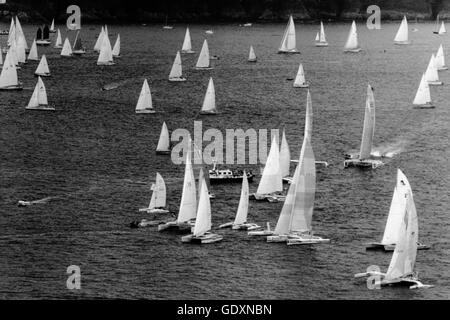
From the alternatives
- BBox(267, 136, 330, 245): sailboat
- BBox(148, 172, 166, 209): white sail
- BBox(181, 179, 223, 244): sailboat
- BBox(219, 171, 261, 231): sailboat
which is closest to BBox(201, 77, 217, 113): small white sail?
BBox(148, 172, 166, 209): white sail

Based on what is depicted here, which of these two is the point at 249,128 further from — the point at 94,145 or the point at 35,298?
the point at 35,298

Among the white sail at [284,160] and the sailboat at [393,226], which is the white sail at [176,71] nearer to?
the white sail at [284,160]

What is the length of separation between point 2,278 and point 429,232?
33.3 meters

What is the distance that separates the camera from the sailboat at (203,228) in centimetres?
9944

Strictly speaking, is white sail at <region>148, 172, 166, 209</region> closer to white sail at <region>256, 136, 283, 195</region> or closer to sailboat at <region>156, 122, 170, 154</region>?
white sail at <region>256, 136, 283, 195</region>

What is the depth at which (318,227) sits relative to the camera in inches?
4099

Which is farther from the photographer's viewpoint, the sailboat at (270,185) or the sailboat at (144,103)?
the sailboat at (144,103)

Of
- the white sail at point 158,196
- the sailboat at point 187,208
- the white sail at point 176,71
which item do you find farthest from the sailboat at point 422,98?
the sailboat at point 187,208

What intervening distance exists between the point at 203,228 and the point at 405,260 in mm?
17347

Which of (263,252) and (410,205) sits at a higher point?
(410,205)

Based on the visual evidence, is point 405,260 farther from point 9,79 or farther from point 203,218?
point 9,79

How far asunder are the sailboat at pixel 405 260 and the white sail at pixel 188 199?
18.2m
